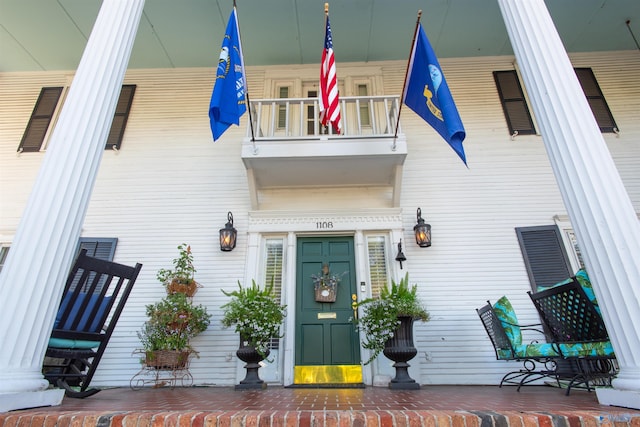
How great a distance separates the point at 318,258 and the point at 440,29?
15.1 feet

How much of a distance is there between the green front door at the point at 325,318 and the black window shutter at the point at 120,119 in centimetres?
375

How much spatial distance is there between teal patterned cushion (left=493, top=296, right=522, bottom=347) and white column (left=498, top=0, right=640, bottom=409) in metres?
1.43

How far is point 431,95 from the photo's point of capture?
3.55m

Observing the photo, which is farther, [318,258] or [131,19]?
[318,258]

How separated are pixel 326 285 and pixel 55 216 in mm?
3425

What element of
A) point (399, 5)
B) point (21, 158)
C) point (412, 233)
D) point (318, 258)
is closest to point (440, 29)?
point (399, 5)

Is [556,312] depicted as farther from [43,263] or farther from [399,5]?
[399,5]

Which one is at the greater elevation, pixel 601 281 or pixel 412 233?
pixel 412 233

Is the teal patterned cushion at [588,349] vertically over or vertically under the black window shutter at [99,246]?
under

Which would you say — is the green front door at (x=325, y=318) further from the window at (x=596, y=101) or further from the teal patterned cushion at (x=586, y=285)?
the window at (x=596, y=101)

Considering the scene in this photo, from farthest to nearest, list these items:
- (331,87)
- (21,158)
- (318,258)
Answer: (21,158) → (318,258) → (331,87)

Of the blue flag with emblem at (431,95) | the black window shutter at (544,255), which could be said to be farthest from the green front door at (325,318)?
the black window shutter at (544,255)

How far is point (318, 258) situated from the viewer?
521cm

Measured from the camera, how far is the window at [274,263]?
5091mm
